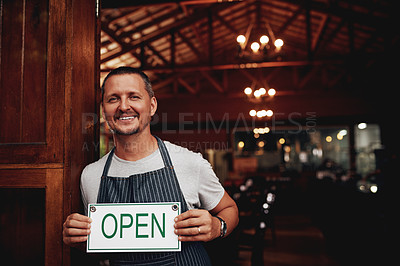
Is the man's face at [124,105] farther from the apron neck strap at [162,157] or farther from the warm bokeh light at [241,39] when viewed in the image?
the warm bokeh light at [241,39]

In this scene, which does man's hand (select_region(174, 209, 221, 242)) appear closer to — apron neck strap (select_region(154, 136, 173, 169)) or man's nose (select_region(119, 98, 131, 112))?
apron neck strap (select_region(154, 136, 173, 169))

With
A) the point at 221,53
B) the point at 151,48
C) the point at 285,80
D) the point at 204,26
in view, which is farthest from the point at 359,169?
the point at 151,48

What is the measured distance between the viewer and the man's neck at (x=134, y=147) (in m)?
1.51

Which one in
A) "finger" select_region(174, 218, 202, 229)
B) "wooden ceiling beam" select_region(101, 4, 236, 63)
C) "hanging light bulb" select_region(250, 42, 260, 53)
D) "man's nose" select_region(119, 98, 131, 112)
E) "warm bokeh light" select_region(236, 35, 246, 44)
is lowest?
"finger" select_region(174, 218, 202, 229)

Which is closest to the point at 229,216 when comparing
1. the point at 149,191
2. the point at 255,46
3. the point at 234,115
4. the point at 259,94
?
the point at 149,191

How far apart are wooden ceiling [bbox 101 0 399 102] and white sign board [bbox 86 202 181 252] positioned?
397 centimetres

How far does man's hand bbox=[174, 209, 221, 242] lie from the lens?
127 cm

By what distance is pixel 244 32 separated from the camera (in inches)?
404

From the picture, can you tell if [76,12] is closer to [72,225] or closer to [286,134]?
[72,225]

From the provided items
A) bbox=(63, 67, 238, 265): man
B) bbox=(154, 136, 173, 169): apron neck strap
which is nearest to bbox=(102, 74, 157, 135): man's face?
bbox=(63, 67, 238, 265): man

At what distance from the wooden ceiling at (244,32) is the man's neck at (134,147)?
3639 mm

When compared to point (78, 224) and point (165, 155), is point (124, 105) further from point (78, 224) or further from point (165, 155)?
point (78, 224)

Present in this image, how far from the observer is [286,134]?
17.7 metres

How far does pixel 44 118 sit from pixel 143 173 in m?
0.61
